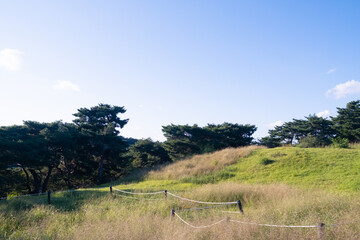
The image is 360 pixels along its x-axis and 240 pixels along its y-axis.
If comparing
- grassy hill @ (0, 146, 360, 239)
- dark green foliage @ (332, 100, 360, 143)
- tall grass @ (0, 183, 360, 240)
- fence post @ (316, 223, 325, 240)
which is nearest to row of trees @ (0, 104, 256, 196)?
grassy hill @ (0, 146, 360, 239)

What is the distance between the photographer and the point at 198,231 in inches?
207

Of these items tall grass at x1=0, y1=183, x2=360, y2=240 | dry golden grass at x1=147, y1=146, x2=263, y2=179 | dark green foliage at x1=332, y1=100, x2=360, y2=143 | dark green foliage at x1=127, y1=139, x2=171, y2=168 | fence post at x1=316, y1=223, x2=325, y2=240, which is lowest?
tall grass at x1=0, y1=183, x2=360, y2=240

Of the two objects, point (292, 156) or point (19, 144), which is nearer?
point (292, 156)

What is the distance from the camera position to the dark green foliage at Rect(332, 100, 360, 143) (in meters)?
34.2

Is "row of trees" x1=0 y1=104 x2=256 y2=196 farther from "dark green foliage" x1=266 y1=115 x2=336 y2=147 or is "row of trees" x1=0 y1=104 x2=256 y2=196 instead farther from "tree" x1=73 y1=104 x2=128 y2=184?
"dark green foliage" x1=266 y1=115 x2=336 y2=147

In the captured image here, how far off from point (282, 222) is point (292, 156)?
13.7 metres

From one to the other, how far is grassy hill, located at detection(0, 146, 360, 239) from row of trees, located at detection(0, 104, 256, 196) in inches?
359

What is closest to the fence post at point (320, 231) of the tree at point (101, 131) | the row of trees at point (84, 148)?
the row of trees at point (84, 148)

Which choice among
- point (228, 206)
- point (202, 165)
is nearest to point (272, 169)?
point (202, 165)

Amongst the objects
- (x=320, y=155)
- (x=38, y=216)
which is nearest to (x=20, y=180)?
(x=38, y=216)

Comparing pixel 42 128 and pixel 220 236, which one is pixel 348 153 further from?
pixel 42 128

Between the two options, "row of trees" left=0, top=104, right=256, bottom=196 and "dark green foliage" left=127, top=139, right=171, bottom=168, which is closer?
"row of trees" left=0, top=104, right=256, bottom=196

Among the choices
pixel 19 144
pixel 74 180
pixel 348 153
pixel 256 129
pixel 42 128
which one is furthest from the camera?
pixel 256 129

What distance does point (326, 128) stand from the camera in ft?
125
